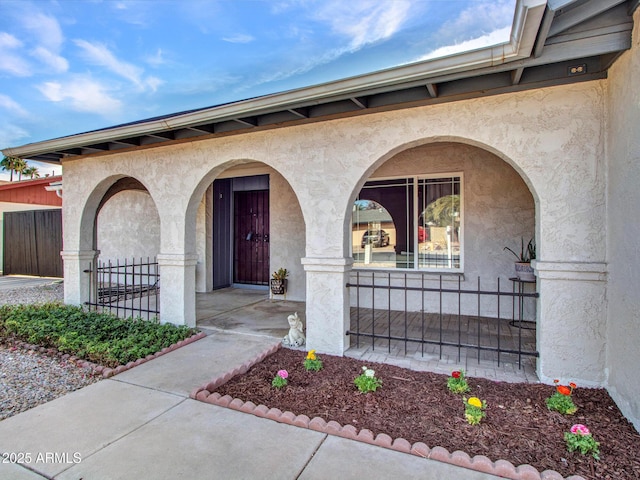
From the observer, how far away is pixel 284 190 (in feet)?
25.0

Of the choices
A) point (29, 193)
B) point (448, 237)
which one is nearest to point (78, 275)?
point (448, 237)

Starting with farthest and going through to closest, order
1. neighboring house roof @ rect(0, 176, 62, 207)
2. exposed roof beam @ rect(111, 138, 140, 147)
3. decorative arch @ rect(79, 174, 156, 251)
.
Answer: neighboring house roof @ rect(0, 176, 62, 207)
decorative arch @ rect(79, 174, 156, 251)
exposed roof beam @ rect(111, 138, 140, 147)

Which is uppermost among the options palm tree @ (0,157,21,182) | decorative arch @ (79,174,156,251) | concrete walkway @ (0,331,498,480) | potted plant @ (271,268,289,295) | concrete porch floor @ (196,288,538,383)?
palm tree @ (0,157,21,182)

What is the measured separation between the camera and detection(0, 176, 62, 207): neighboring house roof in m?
12.8

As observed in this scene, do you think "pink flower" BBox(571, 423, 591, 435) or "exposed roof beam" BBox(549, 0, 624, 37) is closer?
"pink flower" BBox(571, 423, 591, 435)

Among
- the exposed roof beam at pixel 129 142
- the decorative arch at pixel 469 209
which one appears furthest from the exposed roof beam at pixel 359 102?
the exposed roof beam at pixel 129 142

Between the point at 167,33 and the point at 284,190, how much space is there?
5.86 meters

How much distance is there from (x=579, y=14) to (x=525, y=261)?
12.0 ft

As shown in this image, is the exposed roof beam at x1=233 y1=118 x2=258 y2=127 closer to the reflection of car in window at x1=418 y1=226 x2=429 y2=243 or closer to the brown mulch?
the brown mulch

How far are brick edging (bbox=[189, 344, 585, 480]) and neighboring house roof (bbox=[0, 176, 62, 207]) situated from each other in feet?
44.0

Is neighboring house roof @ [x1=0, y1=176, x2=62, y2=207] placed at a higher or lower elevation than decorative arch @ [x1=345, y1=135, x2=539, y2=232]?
higher

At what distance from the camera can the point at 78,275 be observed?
6.33 m

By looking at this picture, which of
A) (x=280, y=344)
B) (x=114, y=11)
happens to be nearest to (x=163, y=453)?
(x=280, y=344)

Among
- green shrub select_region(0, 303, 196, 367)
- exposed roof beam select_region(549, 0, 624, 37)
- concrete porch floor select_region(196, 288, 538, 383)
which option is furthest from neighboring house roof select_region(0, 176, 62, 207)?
exposed roof beam select_region(549, 0, 624, 37)
